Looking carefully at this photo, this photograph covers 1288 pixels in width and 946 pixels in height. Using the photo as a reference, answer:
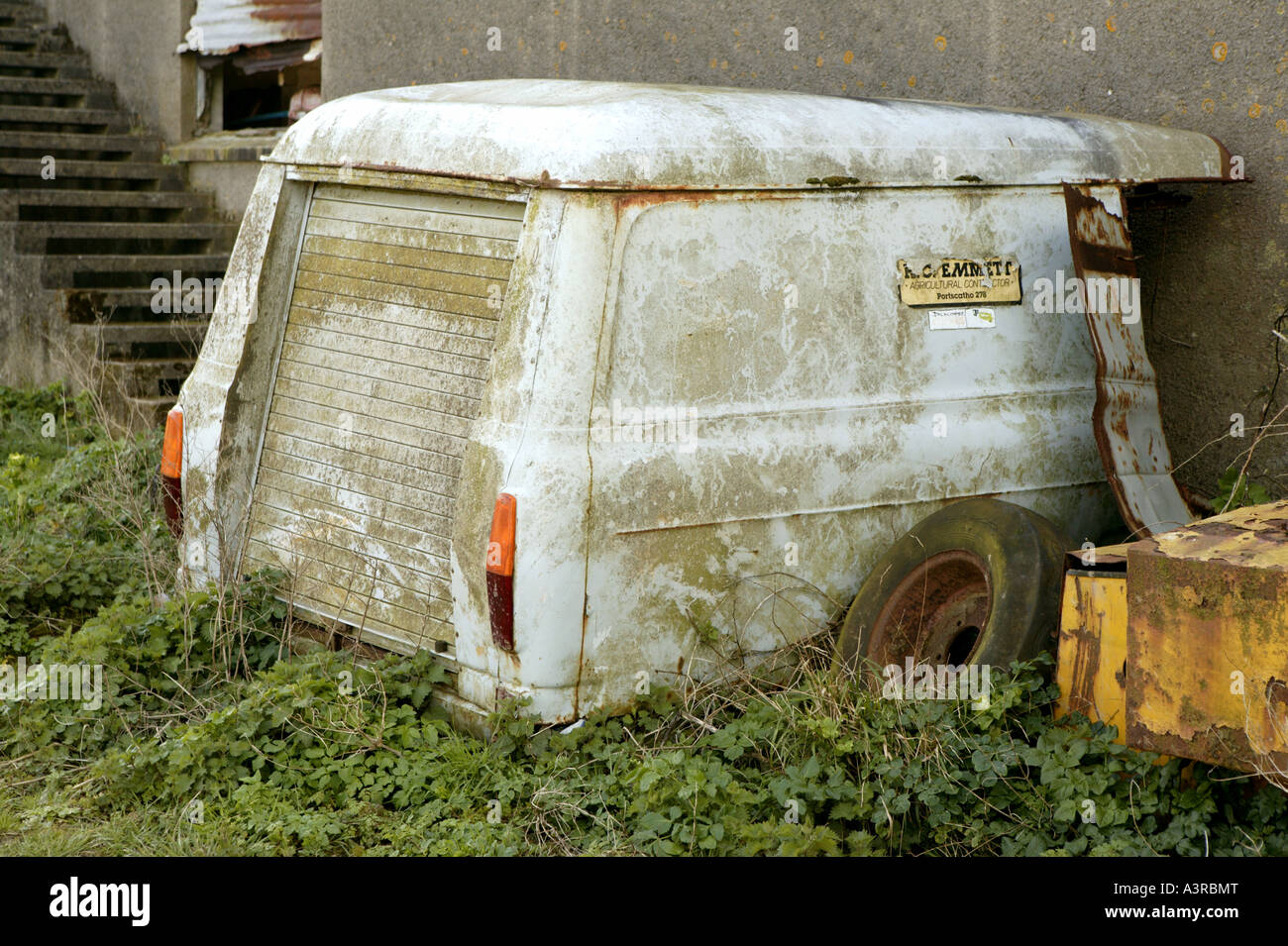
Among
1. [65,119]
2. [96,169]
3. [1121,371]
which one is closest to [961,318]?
[1121,371]

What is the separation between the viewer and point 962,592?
4574 millimetres

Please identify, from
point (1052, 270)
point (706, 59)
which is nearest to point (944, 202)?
point (1052, 270)

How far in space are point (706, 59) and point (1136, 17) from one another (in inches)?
102

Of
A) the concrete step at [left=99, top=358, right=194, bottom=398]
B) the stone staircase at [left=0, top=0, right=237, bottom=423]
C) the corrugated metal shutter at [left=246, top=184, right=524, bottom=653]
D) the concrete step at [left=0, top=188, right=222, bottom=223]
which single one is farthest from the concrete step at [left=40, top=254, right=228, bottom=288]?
the corrugated metal shutter at [left=246, top=184, right=524, bottom=653]

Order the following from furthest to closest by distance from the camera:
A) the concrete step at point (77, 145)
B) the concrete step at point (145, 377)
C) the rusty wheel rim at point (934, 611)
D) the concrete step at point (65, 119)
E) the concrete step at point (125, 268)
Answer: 1. the concrete step at point (65, 119)
2. the concrete step at point (77, 145)
3. the concrete step at point (125, 268)
4. the concrete step at point (145, 377)
5. the rusty wheel rim at point (934, 611)

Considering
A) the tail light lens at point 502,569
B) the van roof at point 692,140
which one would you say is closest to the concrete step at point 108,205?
the van roof at point 692,140

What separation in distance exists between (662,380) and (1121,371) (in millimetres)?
1948

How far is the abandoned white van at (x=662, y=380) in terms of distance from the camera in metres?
4.00

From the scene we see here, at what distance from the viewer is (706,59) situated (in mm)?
7598

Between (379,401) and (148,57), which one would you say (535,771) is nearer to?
(379,401)

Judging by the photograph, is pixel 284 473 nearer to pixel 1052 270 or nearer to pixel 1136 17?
pixel 1052 270

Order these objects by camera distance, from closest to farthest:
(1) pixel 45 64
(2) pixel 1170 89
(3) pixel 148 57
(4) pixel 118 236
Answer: (2) pixel 1170 89, (4) pixel 118 236, (3) pixel 148 57, (1) pixel 45 64

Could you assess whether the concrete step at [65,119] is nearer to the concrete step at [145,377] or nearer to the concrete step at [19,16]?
the concrete step at [19,16]

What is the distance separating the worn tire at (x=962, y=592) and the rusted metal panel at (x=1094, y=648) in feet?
0.58
